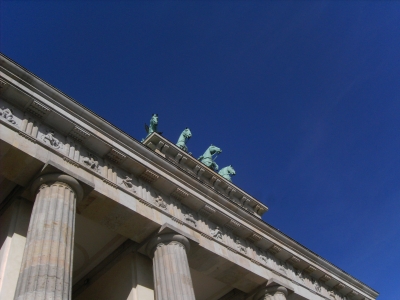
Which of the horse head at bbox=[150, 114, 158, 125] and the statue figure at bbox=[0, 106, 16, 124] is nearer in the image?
the statue figure at bbox=[0, 106, 16, 124]

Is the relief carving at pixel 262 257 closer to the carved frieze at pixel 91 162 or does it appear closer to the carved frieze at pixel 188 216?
the carved frieze at pixel 188 216

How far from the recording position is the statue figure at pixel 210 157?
32.0m

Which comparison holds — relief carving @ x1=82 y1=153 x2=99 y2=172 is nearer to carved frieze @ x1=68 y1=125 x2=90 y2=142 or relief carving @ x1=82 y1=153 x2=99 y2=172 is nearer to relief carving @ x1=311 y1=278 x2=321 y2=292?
carved frieze @ x1=68 y1=125 x2=90 y2=142

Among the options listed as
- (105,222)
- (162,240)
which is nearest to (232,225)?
(162,240)

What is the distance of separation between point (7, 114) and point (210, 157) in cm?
1910

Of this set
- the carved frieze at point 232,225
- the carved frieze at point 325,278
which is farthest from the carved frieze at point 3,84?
the carved frieze at point 325,278

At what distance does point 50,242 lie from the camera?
1299 cm

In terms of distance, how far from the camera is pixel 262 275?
21234 millimetres

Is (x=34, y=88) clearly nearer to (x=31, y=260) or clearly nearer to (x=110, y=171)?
(x=110, y=171)

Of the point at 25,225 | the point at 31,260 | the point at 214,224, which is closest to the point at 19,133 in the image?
the point at 25,225

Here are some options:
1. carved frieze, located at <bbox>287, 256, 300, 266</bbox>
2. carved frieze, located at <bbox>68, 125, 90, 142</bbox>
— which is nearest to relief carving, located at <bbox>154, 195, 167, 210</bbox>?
carved frieze, located at <bbox>68, 125, 90, 142</bbox>

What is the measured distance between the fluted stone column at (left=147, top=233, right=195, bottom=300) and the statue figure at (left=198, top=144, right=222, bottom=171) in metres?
14.0

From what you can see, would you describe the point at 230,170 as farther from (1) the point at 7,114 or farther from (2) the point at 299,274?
(1) the point at 7,114

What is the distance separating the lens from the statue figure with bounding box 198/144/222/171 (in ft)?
105
